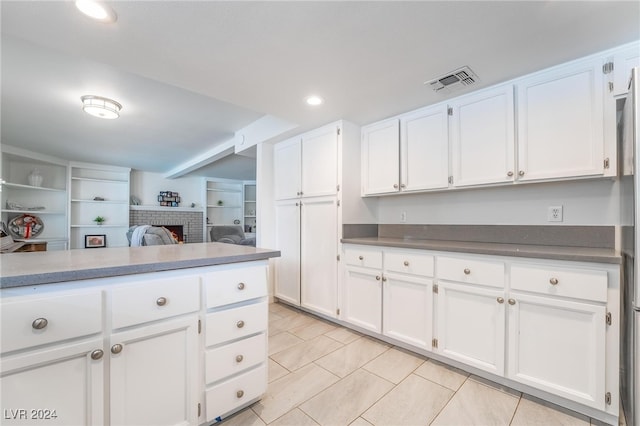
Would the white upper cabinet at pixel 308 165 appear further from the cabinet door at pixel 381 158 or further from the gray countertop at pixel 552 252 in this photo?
the gray countertop at pixel 552 252

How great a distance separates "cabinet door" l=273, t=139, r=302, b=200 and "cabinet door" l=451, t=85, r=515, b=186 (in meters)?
1.67

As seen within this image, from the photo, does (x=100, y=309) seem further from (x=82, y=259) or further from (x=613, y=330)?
(x=613, y=330)

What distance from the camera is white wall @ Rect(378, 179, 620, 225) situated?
181 cm

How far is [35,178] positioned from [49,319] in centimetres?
603

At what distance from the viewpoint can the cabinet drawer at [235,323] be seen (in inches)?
52.4

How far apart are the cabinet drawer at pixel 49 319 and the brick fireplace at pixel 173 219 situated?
6679 millimetres

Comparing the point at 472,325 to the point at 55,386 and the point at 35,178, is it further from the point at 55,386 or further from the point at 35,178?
the point at 35,178

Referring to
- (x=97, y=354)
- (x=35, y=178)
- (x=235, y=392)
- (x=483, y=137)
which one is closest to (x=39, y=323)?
(x=97, y=354)

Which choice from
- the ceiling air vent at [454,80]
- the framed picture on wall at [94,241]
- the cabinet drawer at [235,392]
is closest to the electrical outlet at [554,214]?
the ceiling air vent at [454,80]

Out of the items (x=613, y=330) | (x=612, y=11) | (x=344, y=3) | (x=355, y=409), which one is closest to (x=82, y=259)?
(x=355, y=409)

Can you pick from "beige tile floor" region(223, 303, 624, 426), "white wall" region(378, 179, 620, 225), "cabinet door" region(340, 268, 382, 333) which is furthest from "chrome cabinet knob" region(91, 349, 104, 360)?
"white wall" region(378, 179, 620, 225)

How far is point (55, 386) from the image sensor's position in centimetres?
96

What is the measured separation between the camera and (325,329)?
2.67m

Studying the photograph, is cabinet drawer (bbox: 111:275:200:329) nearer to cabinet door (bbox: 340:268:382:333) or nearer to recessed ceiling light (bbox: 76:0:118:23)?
recessed ceiling light (bbox: 76:0:118:23)
